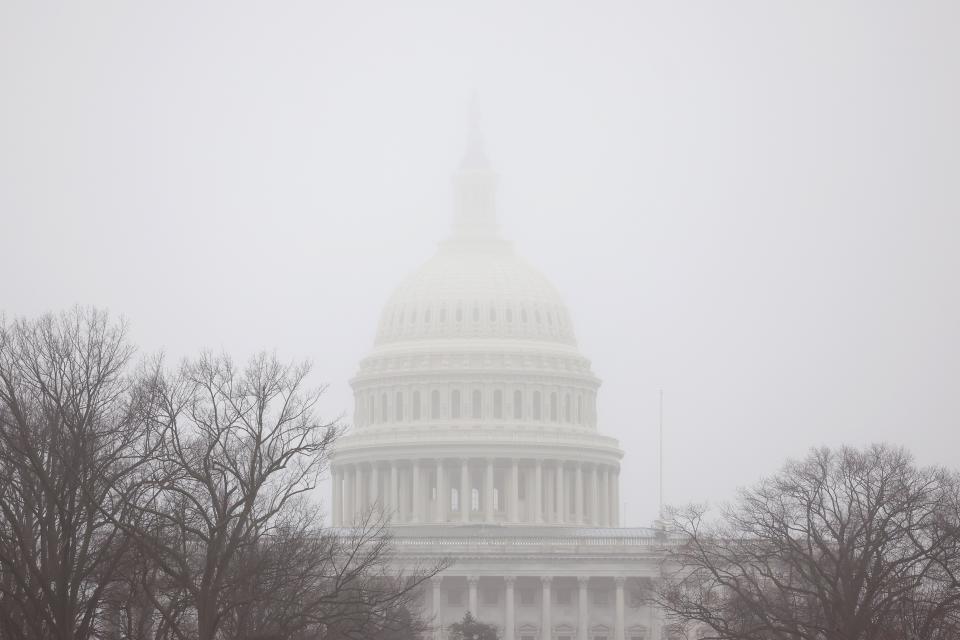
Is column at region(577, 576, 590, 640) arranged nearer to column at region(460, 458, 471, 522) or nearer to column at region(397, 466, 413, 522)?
column at region(460, 458, 471, 522)

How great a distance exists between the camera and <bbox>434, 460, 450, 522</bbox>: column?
193500 millimetres

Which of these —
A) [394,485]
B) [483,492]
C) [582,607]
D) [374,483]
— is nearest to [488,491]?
[483,492]

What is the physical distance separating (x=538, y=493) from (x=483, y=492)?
5840 millimetres

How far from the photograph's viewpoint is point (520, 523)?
634ft

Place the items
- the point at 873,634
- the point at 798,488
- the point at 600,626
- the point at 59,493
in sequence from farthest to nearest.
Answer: the point at 600,626
the point at 798,488
the point at 873,634
the point at 59,493

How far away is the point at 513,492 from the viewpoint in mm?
196875

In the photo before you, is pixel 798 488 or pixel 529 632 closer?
pixel 798 488

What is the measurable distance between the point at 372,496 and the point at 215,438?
132 metres

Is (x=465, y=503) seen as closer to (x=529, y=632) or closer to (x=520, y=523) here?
(x=520, y=523)

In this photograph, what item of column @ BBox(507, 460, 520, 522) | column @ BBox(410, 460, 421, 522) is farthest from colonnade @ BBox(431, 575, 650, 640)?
column @ BBox(507, 460, 520, 522)

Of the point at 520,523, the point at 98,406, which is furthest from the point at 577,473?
the point at 98,406

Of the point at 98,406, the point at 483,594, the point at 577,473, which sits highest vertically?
the point at 577,473

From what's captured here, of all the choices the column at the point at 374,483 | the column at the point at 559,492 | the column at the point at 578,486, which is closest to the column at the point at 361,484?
the column at the point at 374,483

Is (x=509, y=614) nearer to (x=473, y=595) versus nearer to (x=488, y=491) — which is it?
(x=473, y=595)
